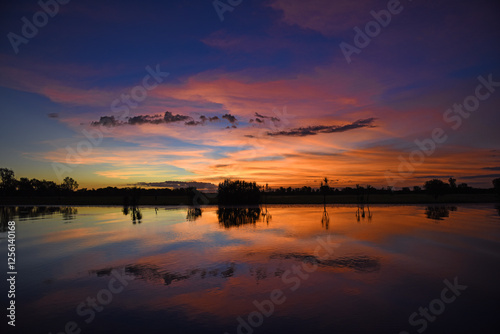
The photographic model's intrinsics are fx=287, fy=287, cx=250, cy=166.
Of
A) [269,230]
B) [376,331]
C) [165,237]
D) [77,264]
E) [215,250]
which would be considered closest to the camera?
[376,331]

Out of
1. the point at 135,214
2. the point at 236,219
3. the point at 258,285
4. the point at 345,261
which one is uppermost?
the point at 135,214

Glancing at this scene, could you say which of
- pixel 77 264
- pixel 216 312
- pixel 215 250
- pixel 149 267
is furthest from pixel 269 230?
pixel 216 312

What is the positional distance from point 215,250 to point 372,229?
666 inches

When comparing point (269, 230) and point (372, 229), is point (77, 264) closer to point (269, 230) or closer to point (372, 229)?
point (269, 230)

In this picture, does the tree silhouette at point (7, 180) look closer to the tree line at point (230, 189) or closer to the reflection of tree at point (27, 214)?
the tree line at point (230, 189)

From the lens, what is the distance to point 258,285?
12.5 meters

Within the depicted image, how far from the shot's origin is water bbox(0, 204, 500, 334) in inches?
364

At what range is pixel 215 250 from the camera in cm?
1941

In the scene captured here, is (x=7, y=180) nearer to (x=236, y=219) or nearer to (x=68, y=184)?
(x=68, y=184)

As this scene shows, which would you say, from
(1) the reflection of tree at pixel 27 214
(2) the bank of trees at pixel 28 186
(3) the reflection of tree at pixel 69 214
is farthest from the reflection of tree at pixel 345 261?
(2) the bank of trees at pixel 28 186

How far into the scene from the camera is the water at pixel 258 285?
364 inches

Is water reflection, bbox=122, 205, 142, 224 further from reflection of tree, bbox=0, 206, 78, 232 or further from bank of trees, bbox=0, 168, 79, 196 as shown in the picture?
bank of trees, bbox=0, 168, 79, 196

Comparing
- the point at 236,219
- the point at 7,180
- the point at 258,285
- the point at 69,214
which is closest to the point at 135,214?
the point at 69,214

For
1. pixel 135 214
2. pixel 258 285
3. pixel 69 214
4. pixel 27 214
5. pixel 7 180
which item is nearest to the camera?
pixel 258 285
